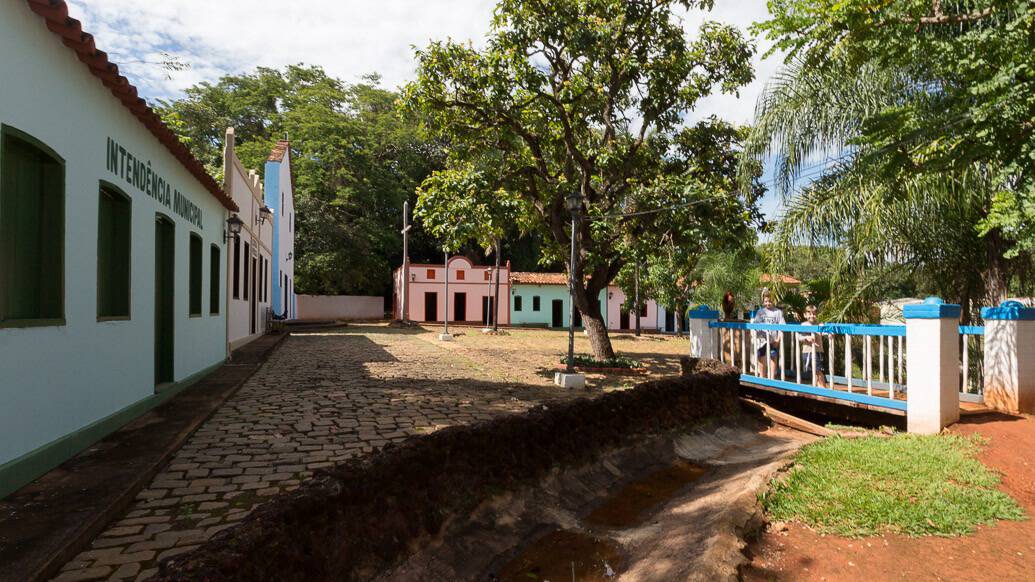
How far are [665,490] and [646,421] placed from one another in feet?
3.05

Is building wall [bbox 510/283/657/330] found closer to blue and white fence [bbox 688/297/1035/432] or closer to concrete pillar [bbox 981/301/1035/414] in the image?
blue and white fence [bbox 688/297/1035/432]

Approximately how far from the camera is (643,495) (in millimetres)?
5152

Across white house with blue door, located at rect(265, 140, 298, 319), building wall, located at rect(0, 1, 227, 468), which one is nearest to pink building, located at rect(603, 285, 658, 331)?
white house with blue door, located at rect(265, 140, 298, 319)

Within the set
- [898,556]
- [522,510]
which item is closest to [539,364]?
[522,510]

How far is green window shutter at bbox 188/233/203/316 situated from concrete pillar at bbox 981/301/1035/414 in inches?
411

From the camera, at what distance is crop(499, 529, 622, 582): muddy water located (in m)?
3.55

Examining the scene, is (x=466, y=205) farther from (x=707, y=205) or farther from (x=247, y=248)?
(x=247, y=248)

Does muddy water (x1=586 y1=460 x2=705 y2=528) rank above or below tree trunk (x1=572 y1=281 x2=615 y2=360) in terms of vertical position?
below

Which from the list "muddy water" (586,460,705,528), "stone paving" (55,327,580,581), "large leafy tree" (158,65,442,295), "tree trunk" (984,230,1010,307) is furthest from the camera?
"large leafy tree" (158,65,442,295)

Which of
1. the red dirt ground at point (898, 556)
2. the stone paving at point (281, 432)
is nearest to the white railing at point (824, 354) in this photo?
the stone paving at point (281, 432)

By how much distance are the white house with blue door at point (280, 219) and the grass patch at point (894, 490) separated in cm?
2217

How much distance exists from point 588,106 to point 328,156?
82.3ft

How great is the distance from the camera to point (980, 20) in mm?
6746

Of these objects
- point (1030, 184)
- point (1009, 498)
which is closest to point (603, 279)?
point (1030, 184)
